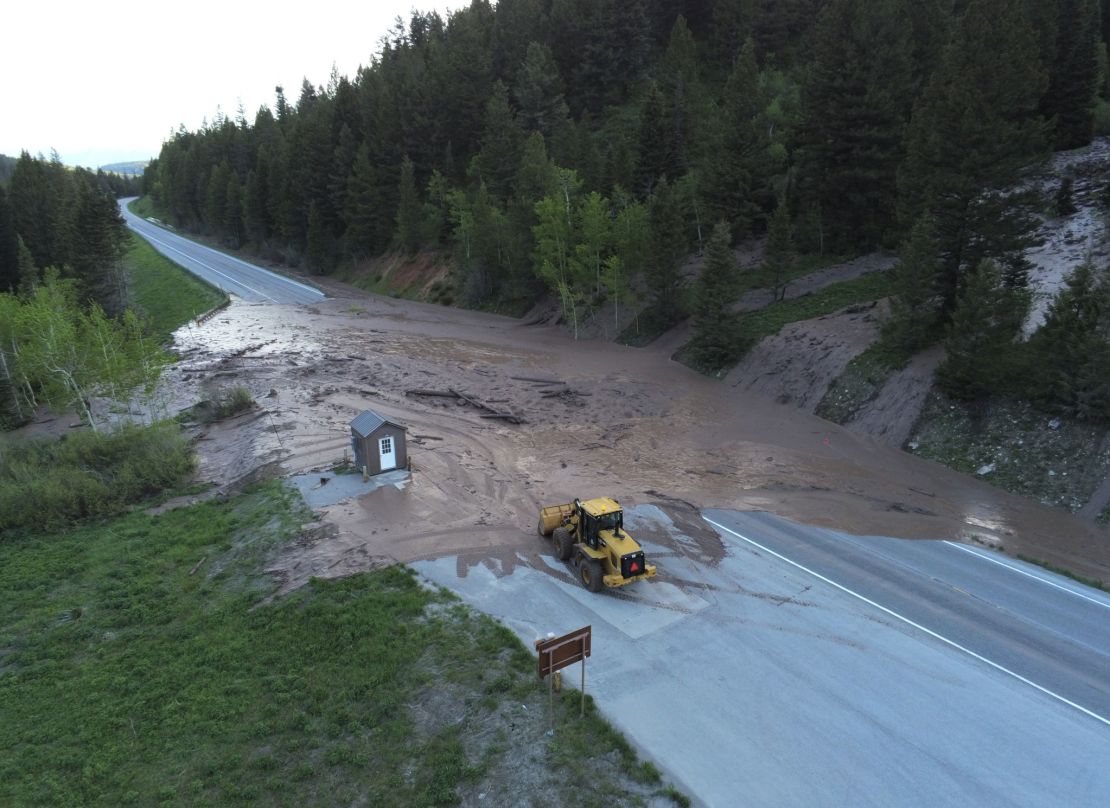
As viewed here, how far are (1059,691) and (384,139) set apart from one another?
7640 cm

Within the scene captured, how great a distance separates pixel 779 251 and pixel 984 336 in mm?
16435

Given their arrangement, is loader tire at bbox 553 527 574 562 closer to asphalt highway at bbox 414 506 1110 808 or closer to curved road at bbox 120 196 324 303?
asphalt highway at bbox 414 506 1110 808

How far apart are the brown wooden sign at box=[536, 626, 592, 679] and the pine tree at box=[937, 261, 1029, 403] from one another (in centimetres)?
2001

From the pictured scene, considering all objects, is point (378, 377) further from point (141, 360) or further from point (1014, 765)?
point (1014, 765)

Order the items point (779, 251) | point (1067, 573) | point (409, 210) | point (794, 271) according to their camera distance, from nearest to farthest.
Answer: point (1067, 573)
point (779, 251)
point (794, 271)
point (409, 210)

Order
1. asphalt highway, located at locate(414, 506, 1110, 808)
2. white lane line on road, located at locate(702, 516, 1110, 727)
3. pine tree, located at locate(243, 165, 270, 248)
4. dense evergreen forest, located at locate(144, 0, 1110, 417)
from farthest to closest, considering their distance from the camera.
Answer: pine tree, located at locate(243, 165, 270, 248)
dense evergreen forest, located at locate(144, 0, 1110, 417)
white lane line on road, located at locate(702, 516, 1110, 727)
asphalt highway, located at locate(414, 506, 1110, 808)

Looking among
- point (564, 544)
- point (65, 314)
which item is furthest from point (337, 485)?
point (65, 314)

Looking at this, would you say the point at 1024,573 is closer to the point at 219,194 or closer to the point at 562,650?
the point at 562,650

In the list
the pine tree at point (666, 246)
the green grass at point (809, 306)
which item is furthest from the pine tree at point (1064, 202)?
the pine tree at point (666, 246)

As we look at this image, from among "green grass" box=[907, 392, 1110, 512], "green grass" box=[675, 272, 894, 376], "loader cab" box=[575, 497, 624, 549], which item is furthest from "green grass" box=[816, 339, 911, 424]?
"loader cab" box=[575, 497, 624, 549]

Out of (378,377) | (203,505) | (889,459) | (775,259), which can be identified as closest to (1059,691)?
(889,459)

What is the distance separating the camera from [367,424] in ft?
73.1

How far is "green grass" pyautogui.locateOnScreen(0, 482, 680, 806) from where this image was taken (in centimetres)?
1040

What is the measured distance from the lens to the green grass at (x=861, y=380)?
93.1 ft
